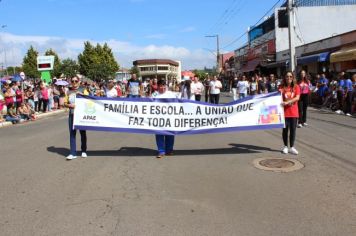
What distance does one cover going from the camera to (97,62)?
84312mm

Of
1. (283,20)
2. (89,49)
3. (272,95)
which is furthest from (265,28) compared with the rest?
(272,95)

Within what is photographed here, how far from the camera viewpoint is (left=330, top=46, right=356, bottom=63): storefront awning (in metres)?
25.6

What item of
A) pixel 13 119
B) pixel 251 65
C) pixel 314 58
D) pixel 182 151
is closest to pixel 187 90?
pixel 13 119

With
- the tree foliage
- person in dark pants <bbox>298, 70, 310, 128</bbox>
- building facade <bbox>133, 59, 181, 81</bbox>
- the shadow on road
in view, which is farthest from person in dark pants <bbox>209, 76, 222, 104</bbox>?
building facade <bbox>133, 59, 181, 81</bbox>

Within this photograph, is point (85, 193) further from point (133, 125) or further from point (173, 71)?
point (173, 71)

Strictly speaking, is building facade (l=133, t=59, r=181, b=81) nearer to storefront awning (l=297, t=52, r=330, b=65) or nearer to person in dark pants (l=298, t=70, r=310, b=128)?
storefront awning (l=297, t=52, r=330, b=65)

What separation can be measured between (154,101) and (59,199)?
3.77 meters

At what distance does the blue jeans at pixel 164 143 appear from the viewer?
948cm

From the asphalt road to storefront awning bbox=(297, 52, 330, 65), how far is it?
828 inches

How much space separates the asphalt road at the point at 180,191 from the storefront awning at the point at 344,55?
1603 cm

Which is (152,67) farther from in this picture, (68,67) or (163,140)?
(163,140)

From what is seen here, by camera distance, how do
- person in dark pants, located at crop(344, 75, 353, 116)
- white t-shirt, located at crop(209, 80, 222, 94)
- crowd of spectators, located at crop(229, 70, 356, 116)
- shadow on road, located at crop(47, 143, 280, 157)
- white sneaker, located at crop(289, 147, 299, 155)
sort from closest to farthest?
white sneaker, located at crop(289, 147, 299, 155) → shadow on road, located at crop(47, 143, 280, 157) → crowd of spectators, located at crop(229, 70, 356, 116) → person in dark pants, located at crop(344, 75, 353, 116) → white t-shirt, located at crop(209, 80, 222, 94)

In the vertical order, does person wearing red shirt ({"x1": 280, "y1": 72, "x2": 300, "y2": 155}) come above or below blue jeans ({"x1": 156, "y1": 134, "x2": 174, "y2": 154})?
above

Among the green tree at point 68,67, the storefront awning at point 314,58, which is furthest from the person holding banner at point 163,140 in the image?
the green tree at point 68,67
